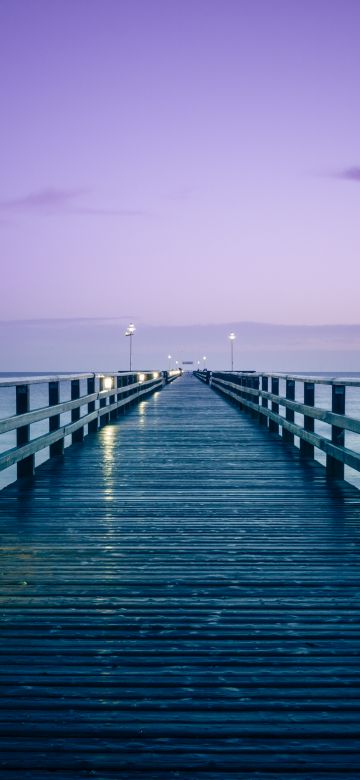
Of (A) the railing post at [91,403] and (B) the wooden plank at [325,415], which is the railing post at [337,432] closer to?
(B) the wooden plank at [325,415]

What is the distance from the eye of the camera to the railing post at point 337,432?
8.16m

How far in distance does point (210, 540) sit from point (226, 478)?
122 inches

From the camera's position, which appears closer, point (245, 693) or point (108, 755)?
point (108, 755)

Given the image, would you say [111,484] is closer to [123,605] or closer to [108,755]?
[123,605]

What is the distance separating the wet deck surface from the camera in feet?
8.89

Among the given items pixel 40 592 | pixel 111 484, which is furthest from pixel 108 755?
pixel 111 484

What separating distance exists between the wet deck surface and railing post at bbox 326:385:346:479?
63 cm

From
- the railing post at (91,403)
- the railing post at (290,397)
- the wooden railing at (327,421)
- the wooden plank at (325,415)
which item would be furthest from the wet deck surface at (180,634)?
the railing post at (91,403)

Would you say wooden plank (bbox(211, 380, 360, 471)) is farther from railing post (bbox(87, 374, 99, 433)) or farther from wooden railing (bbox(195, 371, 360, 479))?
railing post (bbox(87, 374, 99, 433))

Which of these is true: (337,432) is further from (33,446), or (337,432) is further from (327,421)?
(33,446)

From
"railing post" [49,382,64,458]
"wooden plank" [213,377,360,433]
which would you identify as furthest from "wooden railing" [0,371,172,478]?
"wooden plank" [213,377,360,433]

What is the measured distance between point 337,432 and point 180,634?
5.00 meters

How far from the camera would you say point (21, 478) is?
888 centimetres

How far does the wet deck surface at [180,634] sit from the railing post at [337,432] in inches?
24.7
